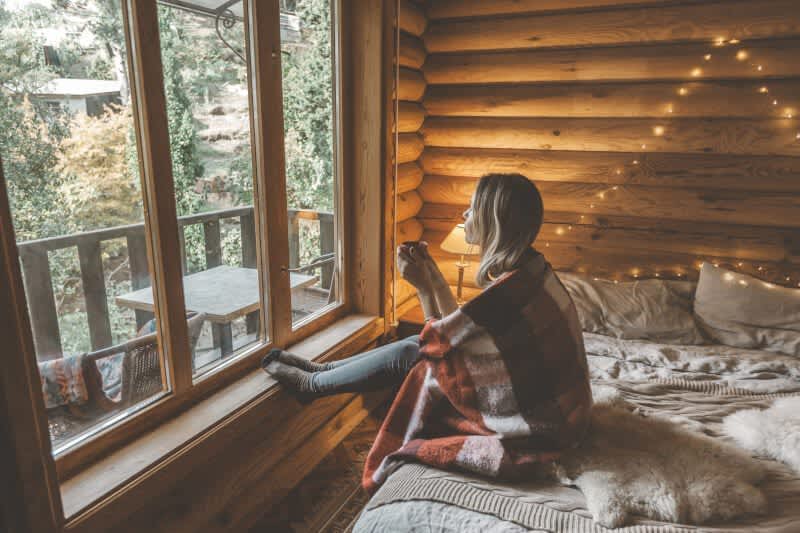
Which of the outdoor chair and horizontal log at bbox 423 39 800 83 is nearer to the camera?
the outdoor chair

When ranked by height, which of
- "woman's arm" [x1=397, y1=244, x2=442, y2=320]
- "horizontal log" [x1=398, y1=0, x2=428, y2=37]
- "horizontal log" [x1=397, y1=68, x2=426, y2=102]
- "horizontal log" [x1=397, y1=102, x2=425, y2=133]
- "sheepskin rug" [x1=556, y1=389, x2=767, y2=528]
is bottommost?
"sheepskin rug" [x1=556, y1=389, x2=767, y2=528]

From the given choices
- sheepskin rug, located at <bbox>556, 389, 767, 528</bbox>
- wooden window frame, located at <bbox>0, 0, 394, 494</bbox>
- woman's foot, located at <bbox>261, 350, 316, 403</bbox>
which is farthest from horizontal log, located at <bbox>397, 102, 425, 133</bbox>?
sheepskin rug, located at <bbox>556, 389, 767, 528</bbox>

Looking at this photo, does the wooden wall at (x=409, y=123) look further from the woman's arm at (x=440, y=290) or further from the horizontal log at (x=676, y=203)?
the woman's arm at (x=440, y=290)

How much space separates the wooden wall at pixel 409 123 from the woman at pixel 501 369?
151 cm

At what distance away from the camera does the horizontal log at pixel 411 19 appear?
9.61ft

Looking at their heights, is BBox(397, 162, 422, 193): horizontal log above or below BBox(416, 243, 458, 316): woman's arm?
above

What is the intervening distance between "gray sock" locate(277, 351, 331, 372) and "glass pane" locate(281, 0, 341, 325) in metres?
0.32

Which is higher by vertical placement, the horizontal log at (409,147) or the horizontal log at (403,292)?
the horizontal log at (409,147)

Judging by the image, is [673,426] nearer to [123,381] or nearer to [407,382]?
[407,382]

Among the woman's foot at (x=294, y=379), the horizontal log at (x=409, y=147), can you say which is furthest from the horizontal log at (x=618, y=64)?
the woman's foot at (x=294, y=379)

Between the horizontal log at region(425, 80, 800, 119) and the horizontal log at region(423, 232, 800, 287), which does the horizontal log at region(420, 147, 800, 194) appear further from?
the horizontal log at region(423, 232, 800, 287)

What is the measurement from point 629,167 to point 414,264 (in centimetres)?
187

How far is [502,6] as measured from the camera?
10.2 feet

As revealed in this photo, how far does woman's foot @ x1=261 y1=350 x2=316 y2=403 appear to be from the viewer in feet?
7.11
